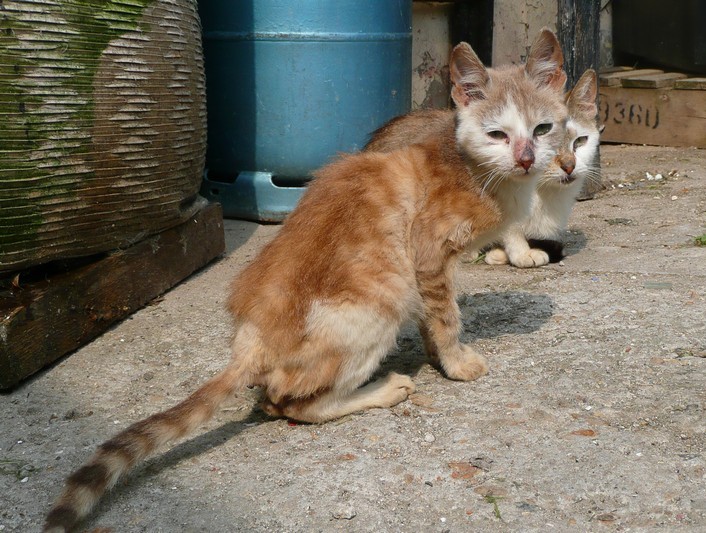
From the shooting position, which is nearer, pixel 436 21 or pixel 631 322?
pixel 631 322

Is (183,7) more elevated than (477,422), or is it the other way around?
(183,7)

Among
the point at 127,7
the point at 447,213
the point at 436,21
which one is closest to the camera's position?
the point at 447,213

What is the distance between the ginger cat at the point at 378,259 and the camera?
2836 millimetres

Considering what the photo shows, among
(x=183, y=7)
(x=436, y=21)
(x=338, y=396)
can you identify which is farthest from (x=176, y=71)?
(x=436, y=21)

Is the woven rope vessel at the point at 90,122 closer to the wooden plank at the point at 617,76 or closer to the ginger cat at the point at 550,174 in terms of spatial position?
the ginger cat at the point at 550,174

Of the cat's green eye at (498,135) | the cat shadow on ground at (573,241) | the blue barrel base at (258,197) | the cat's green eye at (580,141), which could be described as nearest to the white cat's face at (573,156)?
the cat's green eye at (580,141)

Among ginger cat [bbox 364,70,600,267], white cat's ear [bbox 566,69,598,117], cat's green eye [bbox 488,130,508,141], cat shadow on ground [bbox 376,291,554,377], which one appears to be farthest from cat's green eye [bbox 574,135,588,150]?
cat's green eye [bbox 488,130,508,141]

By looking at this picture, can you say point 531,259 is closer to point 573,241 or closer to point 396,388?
point 573,241

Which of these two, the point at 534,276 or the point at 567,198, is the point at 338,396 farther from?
the point at 567,198

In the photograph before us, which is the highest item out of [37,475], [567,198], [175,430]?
[567,198]

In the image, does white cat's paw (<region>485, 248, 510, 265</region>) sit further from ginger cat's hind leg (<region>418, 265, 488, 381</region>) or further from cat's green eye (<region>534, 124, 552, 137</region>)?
cat's green eye (<region>534, 124, 552, 137</region>)

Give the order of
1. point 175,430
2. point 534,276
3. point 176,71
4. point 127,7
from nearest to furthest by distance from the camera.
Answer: point 175,430 < point 127,7 < point 176,71 < point 534,276

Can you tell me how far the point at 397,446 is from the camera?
9.20 feet

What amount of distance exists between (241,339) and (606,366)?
147 cm
